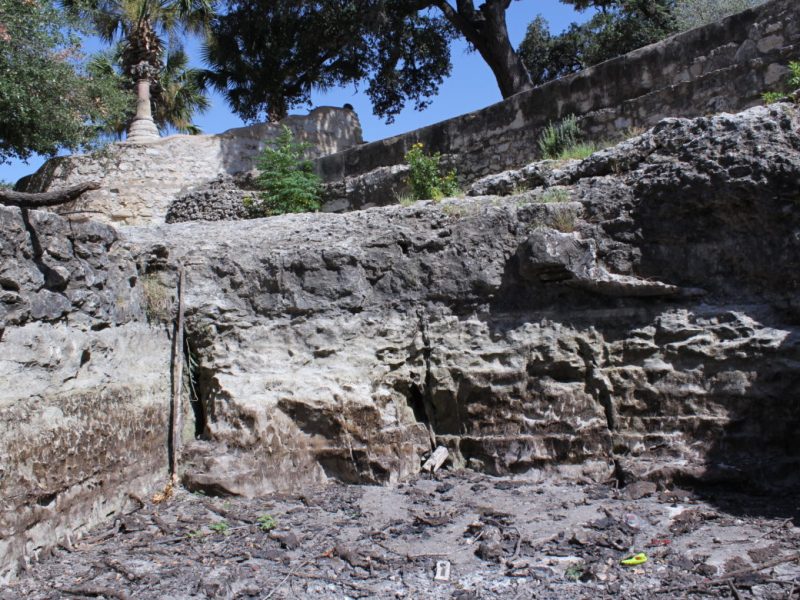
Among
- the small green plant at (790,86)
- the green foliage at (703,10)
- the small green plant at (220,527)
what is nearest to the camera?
the small green plant at (220,527)

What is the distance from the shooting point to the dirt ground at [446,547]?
382 centimetres

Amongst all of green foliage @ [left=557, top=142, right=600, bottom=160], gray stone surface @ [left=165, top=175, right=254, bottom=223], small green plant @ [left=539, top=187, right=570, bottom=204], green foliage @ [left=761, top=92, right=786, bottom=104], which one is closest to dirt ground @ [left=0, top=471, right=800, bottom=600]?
small green plant @ [left=539, top=187, right=570, bottom=204]

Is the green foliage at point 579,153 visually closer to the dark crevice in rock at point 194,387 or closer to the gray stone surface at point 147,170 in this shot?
the dark crevice in rock at point 194,387

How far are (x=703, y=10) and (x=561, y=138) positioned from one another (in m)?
9.78

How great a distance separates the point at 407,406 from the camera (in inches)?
234

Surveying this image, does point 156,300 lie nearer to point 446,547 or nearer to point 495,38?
point 446,547

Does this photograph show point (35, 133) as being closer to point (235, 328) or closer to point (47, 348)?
point (235, 328)

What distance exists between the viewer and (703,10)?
15461mm

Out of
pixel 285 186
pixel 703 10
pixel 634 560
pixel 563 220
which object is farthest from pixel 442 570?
pixel 703 10

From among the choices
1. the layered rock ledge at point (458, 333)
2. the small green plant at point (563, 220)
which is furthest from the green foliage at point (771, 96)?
the small green plant at point (563, 220)

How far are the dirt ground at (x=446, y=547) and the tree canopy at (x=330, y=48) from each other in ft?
39.1

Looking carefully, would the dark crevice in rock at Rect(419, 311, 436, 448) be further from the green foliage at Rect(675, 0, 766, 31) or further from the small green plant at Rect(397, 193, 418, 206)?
the green foliage at Rect(675, 0, 766, 31)

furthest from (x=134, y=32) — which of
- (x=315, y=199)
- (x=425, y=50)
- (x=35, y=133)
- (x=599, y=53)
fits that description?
(x=599, y=53)

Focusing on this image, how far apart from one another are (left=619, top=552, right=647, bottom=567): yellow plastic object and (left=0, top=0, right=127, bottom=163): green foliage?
10172 millimetres
